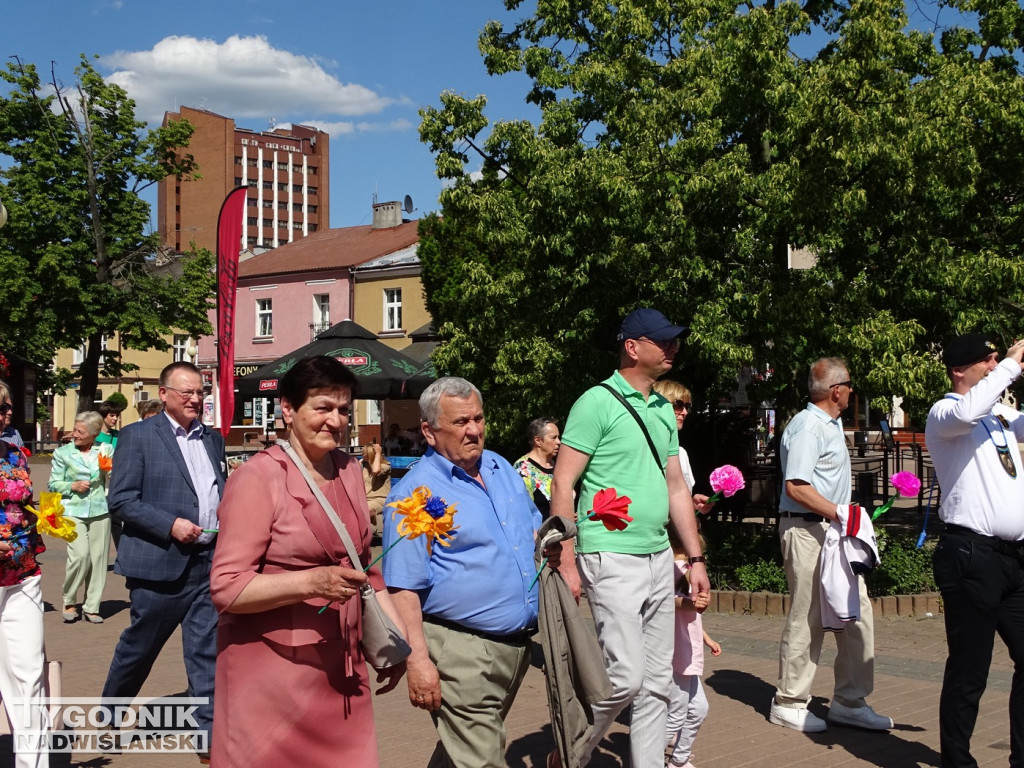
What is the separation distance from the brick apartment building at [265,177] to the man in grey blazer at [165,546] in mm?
108667

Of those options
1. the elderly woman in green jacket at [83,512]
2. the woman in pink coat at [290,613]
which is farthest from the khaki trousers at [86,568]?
the woman in pink coat at [290,613]

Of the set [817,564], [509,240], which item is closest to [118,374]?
[509,240]

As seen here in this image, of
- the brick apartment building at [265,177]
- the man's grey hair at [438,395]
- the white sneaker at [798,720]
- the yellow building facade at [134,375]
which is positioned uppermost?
the brick apartment building at [265,177]

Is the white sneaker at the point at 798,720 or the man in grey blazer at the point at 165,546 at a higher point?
the man in grey blazer at the point at 165,546

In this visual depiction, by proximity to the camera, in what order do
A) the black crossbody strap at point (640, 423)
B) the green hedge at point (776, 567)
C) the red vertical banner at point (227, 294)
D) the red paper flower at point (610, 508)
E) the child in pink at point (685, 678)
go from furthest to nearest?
the red vertical banner at point (227, 294) → the green hedge at point (776, 567) → the child in pink at point (685, 678) → the black crossbody strap at point (640, 423) → the red paper flower at point (610, 508)

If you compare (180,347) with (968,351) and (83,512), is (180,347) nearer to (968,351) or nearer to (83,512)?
(83,512)

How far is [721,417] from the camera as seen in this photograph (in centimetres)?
1484

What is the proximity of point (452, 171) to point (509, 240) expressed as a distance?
225 centimetres

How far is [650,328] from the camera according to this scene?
4.93 metres

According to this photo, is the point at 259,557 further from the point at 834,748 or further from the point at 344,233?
the point at 344,233

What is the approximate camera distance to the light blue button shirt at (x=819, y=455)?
244 inches

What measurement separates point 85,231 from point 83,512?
87.0ft

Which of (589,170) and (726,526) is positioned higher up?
(589,170)

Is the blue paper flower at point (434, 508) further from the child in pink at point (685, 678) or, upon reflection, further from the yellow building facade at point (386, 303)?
the yellow building facade at point (386, 303)
